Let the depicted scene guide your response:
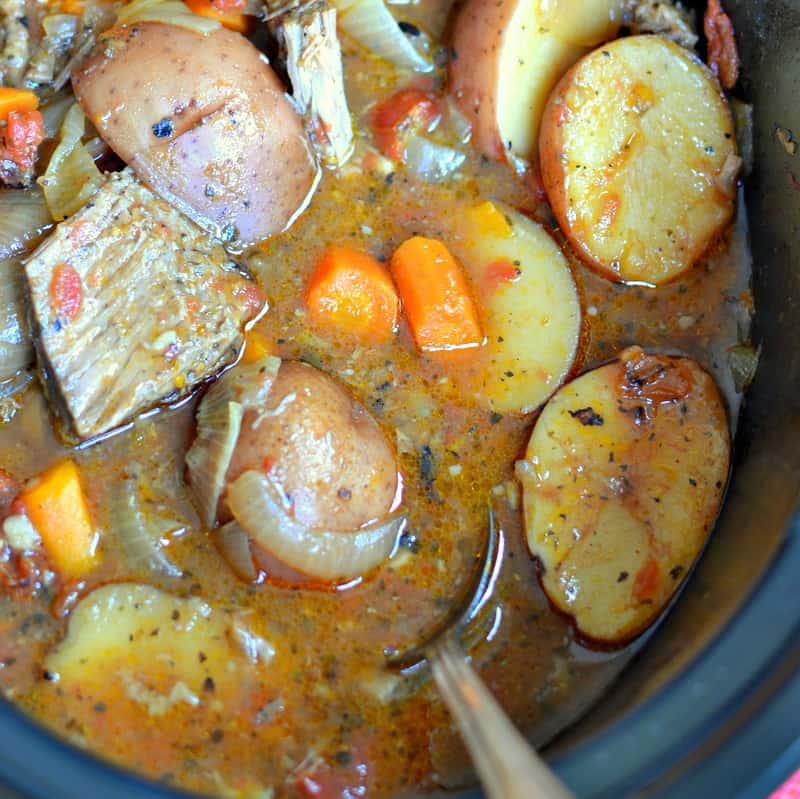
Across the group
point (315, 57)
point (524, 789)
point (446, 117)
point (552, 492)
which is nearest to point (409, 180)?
point (446, 117)

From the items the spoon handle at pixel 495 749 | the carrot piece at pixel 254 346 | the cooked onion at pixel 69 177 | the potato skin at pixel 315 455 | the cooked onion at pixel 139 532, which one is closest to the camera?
the spoon handle at pixel 495 749

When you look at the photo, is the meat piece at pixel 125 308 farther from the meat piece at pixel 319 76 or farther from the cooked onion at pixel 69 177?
the meat piece at pixel 319 76

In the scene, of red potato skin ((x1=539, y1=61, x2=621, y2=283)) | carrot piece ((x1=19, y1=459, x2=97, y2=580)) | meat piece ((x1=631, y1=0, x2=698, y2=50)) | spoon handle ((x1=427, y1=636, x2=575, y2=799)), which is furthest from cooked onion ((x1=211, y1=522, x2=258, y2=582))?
meat piece ((x1=631, y1=0, x2=698, y2=50))

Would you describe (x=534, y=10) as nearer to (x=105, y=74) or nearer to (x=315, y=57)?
(x=315, y=57)

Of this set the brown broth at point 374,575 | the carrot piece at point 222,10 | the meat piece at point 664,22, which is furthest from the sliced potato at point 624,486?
the carrot piece at point 222,10

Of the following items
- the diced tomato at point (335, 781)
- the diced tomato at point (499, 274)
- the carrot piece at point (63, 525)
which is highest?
the diced tomato at point (499, 274)

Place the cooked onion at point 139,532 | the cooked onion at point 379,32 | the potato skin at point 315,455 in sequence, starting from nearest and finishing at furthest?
the potato skin at point 315,455 < the cooked onion at point 139,532 < the cooked onion at point 379,32

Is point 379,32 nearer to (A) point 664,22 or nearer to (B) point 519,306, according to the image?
(A) point 664,22
